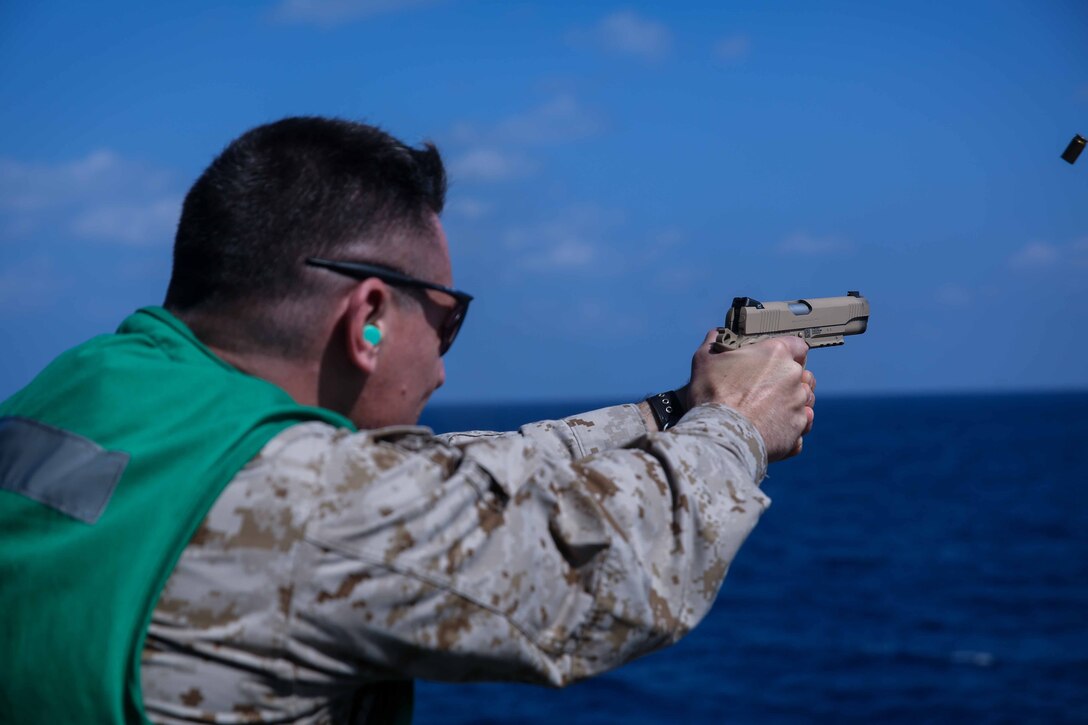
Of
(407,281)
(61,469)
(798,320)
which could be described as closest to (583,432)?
(798,320)

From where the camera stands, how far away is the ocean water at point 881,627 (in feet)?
137

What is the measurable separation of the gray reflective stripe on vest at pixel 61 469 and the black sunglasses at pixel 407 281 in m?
0.71

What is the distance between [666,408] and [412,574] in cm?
229

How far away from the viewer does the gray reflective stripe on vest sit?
2604 millimetres

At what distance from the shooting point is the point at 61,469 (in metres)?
2.65

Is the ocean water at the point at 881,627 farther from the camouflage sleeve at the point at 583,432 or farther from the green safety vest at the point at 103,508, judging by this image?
the green safety vest at the point at 103,508

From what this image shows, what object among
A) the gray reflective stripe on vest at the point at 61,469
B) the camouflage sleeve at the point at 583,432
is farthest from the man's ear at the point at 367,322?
the camouflage sleeve at the point at 583,432

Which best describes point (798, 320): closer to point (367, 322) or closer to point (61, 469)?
point (367, 322)

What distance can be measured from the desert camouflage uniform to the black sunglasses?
42 centimetres

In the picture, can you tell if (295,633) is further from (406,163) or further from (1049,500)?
(1049,500)

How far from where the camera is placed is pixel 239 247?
3.00 metres

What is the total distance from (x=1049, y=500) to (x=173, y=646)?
95090 millimetres

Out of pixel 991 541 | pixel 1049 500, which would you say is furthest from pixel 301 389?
pixel 1049 500

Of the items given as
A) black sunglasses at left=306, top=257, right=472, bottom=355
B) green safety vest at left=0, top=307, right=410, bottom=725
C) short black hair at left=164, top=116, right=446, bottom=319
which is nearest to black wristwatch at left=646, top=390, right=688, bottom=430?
black sunglasses at left=306, top=257, right=472, bottom=355
